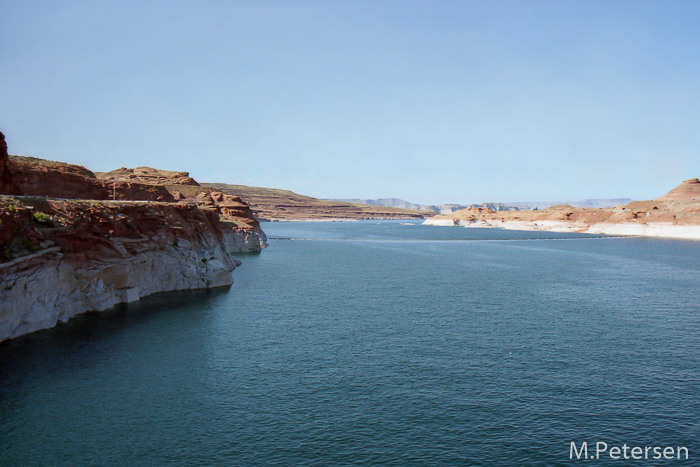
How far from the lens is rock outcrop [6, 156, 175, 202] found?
6178 centimetres

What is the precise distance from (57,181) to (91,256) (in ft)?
Answer: 81.6

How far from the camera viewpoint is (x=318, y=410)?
26.0 meters

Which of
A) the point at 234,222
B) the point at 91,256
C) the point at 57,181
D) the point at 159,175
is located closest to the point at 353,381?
the point at 91,256

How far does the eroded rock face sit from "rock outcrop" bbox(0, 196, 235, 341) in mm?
7236

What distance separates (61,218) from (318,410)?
35.1 metres

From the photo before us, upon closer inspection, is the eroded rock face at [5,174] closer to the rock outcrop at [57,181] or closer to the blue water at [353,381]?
the rock outcrop at [57,181]

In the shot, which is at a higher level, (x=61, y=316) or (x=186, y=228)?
(x=186, y=228)

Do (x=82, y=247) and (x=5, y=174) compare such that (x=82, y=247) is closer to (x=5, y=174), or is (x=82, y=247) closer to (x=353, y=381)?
(x=5, y=174)

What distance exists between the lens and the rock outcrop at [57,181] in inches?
2432

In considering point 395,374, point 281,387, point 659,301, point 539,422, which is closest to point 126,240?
point 281,387

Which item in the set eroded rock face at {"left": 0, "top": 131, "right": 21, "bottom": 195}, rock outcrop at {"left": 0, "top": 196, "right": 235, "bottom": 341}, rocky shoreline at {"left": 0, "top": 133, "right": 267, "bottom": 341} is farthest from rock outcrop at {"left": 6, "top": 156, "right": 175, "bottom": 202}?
rock outcrop at {"left": 0, "top": 196, "right": 235, "bottom": 341}

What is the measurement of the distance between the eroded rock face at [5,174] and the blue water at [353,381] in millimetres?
→ 17912

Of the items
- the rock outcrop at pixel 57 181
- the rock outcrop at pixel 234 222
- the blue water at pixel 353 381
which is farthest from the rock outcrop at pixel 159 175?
the blue water at pixel 353 381

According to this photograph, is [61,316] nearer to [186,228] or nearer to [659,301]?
[186,228]
